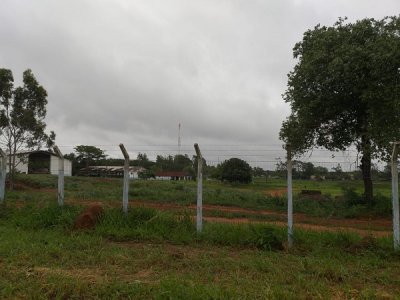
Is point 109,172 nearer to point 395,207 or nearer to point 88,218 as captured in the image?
point 88,218

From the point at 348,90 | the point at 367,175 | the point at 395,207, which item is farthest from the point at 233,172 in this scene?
the point at 395,207

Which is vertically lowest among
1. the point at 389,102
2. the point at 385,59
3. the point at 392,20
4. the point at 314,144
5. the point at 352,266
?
the point at 352,266

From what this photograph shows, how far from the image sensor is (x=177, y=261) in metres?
5.77

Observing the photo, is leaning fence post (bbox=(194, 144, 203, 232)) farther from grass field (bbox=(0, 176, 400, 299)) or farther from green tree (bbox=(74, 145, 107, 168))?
green tree (bbox=(74, 145, 107, 168))

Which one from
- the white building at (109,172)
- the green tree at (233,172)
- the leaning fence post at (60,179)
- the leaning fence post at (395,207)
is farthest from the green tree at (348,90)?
the white building at (109,172)

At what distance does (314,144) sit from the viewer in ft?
59.3

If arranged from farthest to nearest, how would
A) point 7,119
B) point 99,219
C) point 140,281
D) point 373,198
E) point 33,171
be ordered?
point 33,171 → point 7,119 → point 373,198 → point 99,219 → point 140,281

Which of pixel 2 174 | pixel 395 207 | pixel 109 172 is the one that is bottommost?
pixel 395 207

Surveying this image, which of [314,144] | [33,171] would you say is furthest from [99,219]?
[33,171]

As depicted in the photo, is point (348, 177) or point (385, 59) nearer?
point (385, 59)

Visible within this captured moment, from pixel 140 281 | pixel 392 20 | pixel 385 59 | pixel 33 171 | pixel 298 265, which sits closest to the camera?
pixel 140 281

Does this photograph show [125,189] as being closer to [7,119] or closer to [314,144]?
[314,144]

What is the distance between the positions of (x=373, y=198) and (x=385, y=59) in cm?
625

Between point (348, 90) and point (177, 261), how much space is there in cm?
1248
